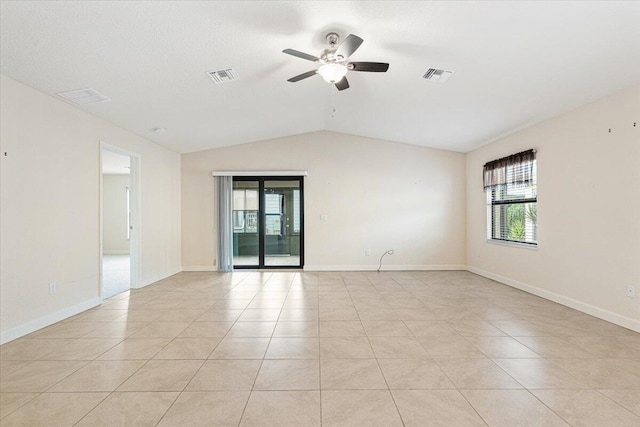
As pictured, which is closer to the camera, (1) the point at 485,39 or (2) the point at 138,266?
(1) the point at 485,39

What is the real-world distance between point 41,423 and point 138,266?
3691 millimetres

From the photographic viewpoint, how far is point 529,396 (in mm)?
2020

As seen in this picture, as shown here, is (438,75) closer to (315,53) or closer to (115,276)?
(315,53)

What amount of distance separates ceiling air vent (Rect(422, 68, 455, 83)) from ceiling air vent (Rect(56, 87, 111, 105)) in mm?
3874

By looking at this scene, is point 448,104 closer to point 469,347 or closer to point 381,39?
point 381,39

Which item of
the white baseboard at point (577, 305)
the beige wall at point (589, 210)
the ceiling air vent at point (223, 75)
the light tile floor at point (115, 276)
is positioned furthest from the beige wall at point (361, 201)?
the ceiling air vent at point (223, 75)

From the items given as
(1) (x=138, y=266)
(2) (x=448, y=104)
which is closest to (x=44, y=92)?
(1) (x=138, y=266)

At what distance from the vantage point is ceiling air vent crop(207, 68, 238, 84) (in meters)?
3.45

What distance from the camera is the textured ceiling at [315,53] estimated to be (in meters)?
2.38

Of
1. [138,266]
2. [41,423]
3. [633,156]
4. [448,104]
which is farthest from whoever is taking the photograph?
[138,266]

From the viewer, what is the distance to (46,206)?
3.38 metres

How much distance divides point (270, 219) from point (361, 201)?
2064 millimetres

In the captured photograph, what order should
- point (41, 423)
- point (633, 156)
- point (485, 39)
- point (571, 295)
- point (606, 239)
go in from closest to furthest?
point (41, 423), point (485, 39), point (633, 156), point (606, 239), point (571, 295)

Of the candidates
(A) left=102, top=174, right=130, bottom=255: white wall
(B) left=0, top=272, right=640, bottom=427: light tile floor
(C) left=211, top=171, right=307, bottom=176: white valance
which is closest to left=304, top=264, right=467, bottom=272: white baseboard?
(C) left=211, top=171, right=307, bottom=176: white valance
